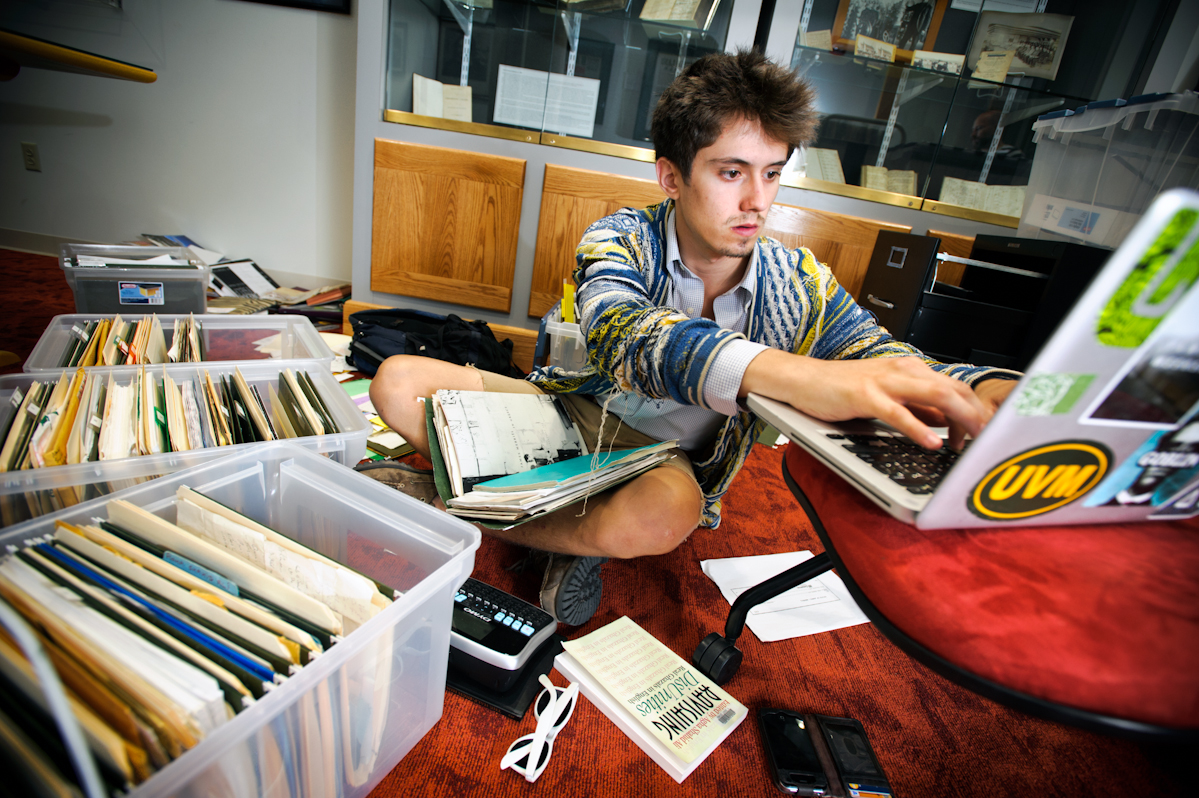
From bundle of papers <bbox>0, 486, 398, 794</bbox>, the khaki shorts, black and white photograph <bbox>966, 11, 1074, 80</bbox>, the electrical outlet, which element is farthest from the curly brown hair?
the electrical outlet

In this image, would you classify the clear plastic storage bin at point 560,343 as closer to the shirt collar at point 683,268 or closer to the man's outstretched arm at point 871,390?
the shirt collar at point 683,268

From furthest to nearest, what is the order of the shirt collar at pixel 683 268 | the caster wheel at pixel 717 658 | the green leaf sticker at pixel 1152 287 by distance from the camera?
1. the shirt collar at pixel 683 268
2. the caster wheel at pixel 717 658
3. the green leaf sticker at pixel 1152 287

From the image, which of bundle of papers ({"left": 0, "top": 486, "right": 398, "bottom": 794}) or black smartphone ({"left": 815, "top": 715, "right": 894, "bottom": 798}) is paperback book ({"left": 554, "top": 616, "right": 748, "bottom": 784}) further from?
bundle of papers ({"left": 0, "top": 486, "right": 398, "bottom": 794})

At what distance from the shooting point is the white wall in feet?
7.32

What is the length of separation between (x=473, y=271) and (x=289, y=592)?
1851mm

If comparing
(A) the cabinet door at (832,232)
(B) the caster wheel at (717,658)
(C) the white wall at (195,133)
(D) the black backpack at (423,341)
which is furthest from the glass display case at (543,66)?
(B) the caster wheel at (717,658)

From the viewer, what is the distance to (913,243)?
1.70m

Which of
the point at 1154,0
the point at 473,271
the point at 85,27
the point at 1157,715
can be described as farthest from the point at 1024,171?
the point at 85,27

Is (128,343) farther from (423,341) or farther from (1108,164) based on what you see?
(1108,164)

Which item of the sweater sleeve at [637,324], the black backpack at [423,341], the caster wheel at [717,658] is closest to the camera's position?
the sweater sleeve at [637,324]

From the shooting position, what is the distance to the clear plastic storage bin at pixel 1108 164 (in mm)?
1372

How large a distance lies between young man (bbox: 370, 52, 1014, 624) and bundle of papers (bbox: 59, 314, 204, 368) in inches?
15.1

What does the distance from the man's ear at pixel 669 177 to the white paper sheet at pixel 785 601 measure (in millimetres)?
788

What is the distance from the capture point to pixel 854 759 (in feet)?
2.35
